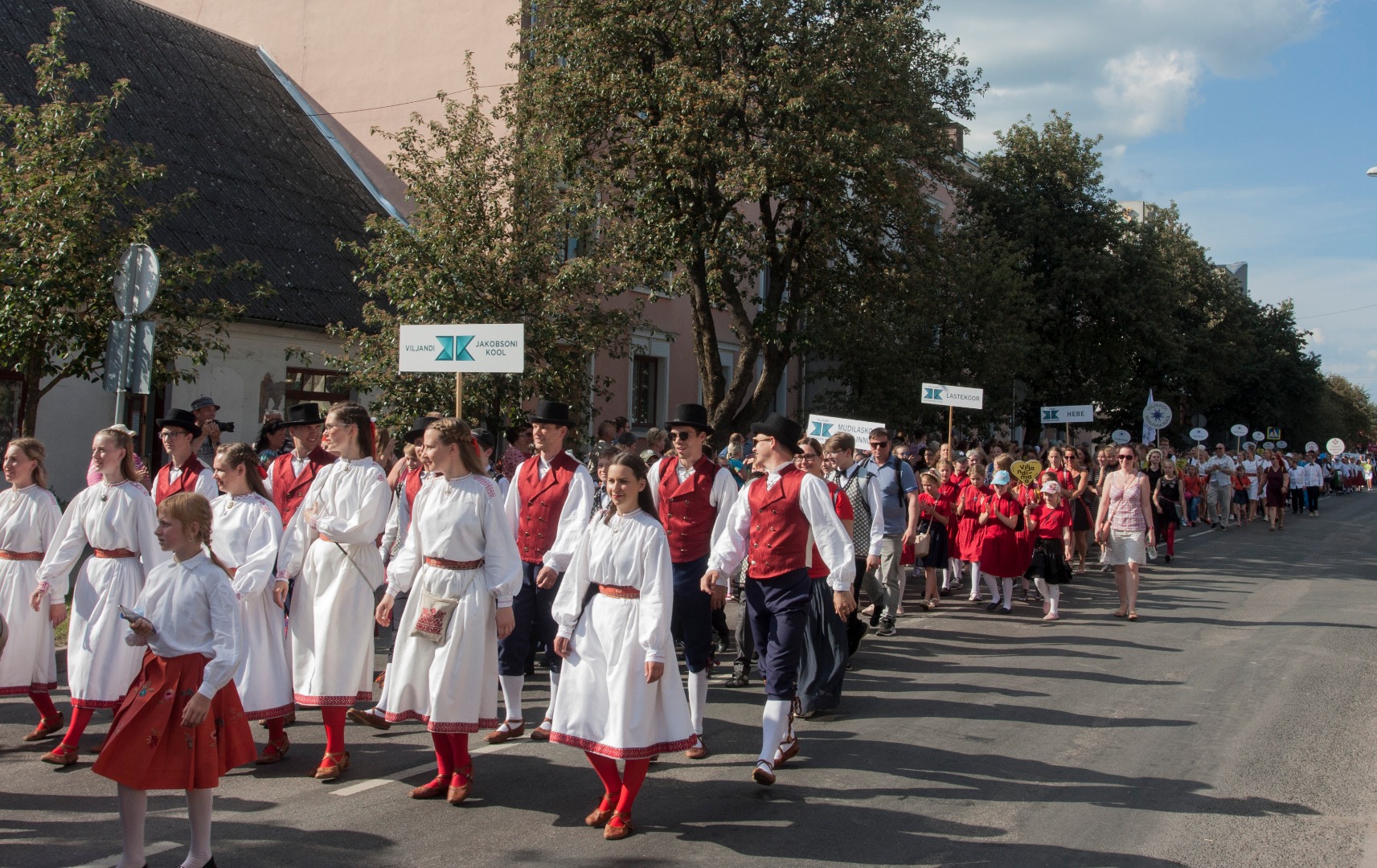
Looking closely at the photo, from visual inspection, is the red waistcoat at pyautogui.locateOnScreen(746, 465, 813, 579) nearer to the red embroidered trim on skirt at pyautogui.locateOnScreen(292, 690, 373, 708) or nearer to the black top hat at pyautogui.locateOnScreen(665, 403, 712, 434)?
the black top hat at pyautogui.locateOnScreen(665, 403, 712, 434)

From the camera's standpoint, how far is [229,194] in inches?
777

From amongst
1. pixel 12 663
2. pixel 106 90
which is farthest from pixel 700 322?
pixel 12 663

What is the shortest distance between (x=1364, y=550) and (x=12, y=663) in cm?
→ 2369

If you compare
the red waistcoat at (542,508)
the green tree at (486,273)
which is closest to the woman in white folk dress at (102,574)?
the red waistcoat at (542,508)

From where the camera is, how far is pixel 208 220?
61.4ft

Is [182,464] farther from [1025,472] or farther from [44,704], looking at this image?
[1025,472]

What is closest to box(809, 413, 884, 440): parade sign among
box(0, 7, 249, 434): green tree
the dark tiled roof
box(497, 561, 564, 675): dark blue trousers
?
box(497, 561, 564, 675): dark blue trousers

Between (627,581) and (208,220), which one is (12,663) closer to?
(627,581)

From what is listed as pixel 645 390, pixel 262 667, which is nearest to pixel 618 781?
pixel 262 667

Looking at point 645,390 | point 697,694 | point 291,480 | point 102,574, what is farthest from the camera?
point 645,390

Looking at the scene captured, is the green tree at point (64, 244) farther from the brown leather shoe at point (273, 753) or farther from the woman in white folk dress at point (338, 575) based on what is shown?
the brown leather shoe at point (273, 753)

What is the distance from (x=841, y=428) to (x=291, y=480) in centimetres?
638

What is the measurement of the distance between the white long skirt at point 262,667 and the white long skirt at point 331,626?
0.11 metres

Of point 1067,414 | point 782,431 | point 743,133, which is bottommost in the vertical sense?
point 782,431
